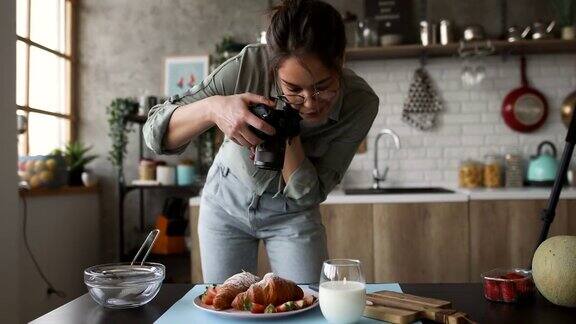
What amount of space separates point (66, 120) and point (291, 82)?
333cm

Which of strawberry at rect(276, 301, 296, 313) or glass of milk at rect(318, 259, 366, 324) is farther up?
glass of milk at rect(318, 259, 366, 324)

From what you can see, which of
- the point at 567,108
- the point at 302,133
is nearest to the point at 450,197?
the point at 567,108

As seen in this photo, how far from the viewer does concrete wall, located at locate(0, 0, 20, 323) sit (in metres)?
2.70

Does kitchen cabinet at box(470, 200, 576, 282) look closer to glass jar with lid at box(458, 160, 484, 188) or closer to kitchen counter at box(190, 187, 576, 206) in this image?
kitchen counter at box(190, 187, 576, 206)

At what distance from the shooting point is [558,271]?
4.13 ft

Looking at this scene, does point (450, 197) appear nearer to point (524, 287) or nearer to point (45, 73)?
point (524, 287)

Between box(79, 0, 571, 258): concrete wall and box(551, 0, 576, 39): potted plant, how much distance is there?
2.49 feet

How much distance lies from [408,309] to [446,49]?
125 inches

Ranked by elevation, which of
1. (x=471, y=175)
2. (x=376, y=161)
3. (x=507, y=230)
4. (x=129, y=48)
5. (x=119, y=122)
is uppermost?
(x=129, y=48)

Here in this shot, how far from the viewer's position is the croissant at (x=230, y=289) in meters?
1.21

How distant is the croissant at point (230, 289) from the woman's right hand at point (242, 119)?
13.3 inches

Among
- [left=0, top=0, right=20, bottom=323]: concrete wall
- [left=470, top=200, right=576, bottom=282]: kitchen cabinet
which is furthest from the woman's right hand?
[left=470, top=200, right=576, bottom=282]: kitchen cabinet

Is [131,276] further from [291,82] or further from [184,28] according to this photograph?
[184,28]

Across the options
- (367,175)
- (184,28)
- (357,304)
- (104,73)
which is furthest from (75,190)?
(357,304)
